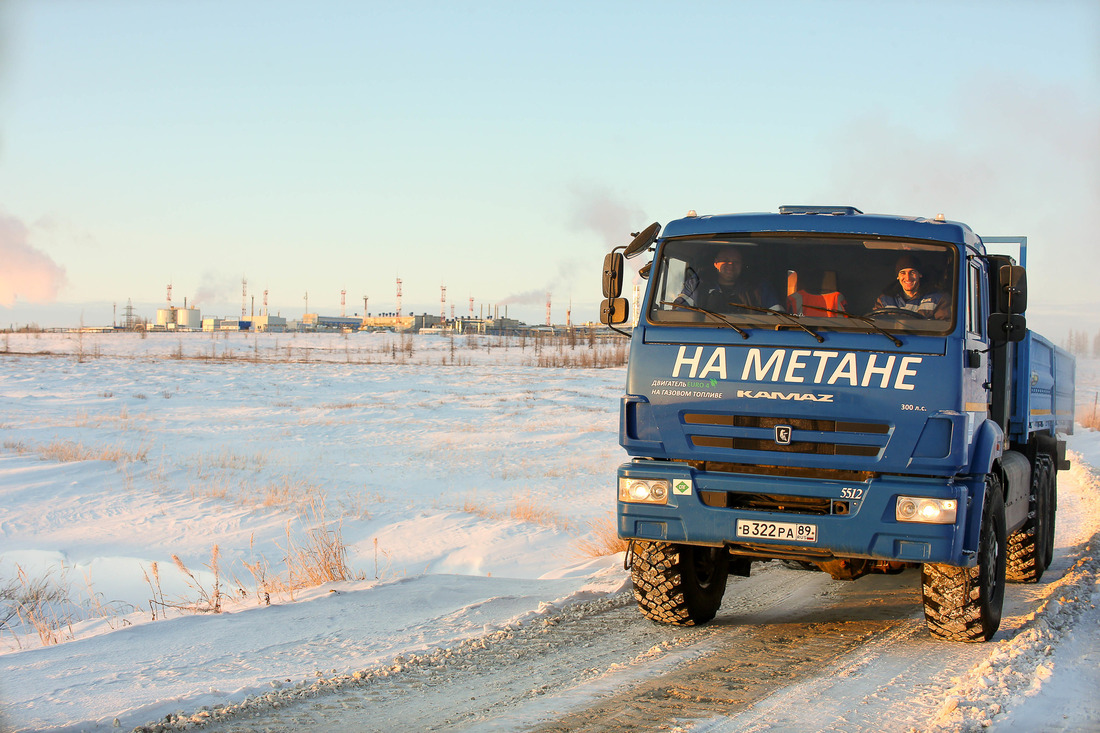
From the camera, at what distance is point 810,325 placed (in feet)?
20.3

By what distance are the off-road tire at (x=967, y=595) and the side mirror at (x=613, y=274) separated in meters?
3.14

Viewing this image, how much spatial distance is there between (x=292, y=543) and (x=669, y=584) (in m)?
6.30

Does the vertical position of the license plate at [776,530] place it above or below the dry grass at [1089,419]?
above

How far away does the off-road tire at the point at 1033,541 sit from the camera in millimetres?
9008

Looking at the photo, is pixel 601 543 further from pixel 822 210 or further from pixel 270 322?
pixel 270 322

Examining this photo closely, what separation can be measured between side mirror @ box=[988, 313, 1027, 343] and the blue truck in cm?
1

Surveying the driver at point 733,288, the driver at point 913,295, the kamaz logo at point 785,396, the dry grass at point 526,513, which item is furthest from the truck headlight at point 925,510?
the dry grass at point 526,513

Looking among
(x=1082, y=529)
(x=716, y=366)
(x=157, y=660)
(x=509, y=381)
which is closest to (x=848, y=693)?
(x=716, y=366)

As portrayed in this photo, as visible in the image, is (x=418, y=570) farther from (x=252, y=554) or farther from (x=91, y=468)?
(x=91, y=468)

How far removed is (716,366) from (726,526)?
44.7 inches

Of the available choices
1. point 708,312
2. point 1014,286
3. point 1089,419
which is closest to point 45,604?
point 708,312

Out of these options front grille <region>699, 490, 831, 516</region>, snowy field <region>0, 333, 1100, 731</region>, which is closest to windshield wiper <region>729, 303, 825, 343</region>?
front grille <region>699, 490, 831, 516</region>

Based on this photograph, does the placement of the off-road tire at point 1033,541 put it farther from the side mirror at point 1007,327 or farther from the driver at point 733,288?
the driver at point 733,288

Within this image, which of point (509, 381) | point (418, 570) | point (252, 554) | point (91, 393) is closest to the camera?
point (418, 570)
